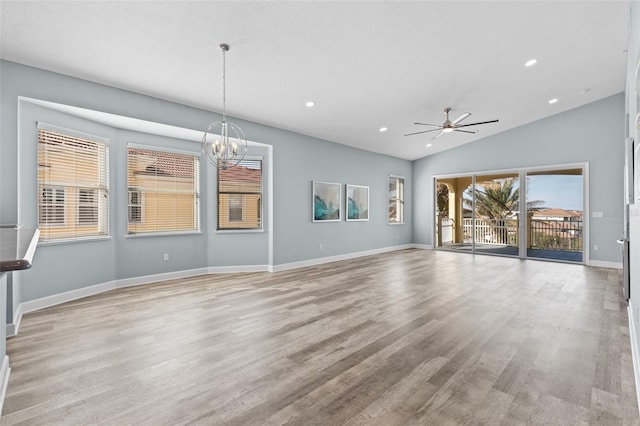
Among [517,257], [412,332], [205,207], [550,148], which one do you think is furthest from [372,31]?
[517,257]

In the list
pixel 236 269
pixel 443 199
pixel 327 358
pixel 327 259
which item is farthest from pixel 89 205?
pixel 443 199

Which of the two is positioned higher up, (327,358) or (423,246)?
(423,246)

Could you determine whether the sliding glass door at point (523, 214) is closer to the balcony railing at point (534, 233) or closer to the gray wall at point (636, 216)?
the balcony railing at point (534, 233)

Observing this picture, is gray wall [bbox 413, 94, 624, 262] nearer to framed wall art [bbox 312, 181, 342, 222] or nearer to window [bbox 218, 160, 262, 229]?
framed wall art [bbox 312, 181, 342, 222]

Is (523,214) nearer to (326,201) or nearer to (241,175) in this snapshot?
(326,201)

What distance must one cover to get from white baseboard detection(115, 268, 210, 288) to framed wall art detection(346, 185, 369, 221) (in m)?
3.75

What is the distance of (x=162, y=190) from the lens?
5375mm

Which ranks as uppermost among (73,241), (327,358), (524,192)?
(524,192)

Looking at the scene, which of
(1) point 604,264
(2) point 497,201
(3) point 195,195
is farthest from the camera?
(2) point 497,201

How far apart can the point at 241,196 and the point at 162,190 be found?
140cm

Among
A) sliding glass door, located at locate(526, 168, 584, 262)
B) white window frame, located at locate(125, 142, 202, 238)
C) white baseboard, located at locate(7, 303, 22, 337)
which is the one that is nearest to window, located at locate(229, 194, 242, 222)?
white window frame, located at locate(125, 142, 202, 238)

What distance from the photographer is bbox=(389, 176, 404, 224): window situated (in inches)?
366

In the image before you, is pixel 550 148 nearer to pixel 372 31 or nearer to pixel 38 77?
pixel 372 31

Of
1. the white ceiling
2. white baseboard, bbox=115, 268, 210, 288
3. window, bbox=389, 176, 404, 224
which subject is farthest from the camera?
window, bbox=389, 176, 404, 224
